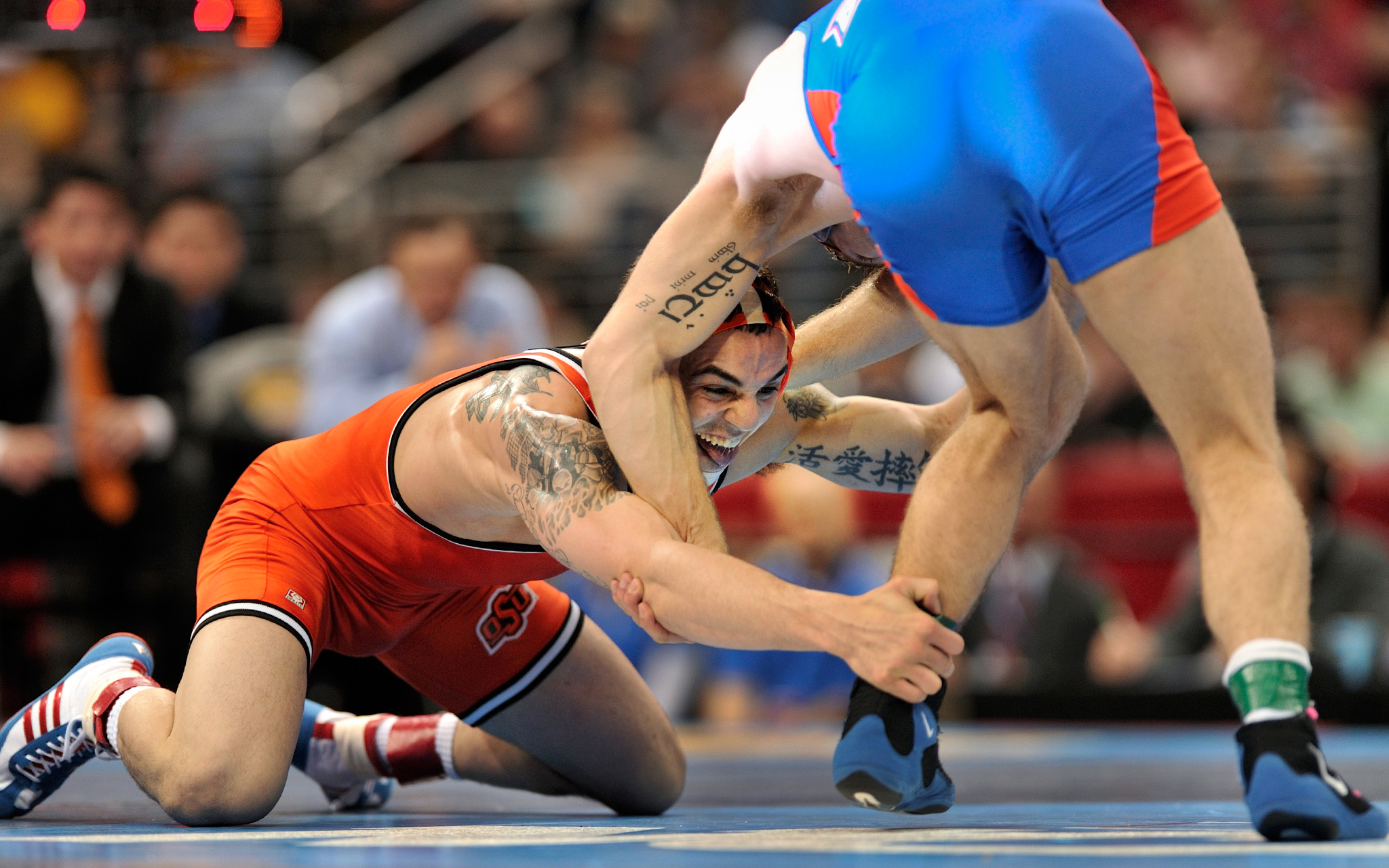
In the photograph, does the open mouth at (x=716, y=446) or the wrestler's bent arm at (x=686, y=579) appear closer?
the wrestler's bent arm at (x=686, y=579)

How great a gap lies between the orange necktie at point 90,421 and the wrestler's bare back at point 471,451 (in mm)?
Answer: 3060

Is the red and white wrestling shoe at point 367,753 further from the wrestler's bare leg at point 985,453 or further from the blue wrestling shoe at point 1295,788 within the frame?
the blue wrestling shoe at point 1295,788

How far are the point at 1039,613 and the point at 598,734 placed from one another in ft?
11.1

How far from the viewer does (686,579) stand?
Answer: 251 cm

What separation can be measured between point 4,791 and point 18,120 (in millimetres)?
7123

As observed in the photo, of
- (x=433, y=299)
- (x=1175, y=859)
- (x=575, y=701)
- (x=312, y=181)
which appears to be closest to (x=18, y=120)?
(x=312, y=181)

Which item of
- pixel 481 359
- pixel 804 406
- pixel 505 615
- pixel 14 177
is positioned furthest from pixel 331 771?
pixel 14 177

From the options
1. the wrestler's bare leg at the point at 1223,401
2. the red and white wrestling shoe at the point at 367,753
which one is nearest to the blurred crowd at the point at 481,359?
the red and white wrestling shoe at the point at 367,753

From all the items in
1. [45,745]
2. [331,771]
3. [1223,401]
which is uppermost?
[1223,401]

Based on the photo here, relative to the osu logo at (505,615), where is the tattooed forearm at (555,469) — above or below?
above

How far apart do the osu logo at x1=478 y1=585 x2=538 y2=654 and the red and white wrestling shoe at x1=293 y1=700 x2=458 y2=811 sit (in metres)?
0.31

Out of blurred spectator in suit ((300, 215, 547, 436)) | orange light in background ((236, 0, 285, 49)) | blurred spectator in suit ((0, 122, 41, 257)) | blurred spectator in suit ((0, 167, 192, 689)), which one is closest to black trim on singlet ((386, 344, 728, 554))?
blurred spectator in suit ((300, 215, 547, 436))

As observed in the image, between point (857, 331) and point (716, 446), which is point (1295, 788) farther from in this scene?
point (857, 331)

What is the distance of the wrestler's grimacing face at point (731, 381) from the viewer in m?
2.81
